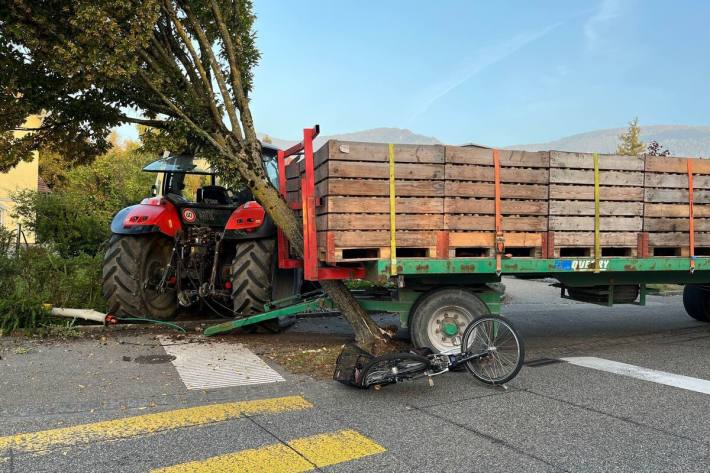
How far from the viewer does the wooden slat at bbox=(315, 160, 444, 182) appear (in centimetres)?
541

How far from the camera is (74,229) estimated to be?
44.6 ft

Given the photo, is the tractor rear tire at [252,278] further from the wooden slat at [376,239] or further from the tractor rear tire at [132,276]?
the wooden slat at [376,239]

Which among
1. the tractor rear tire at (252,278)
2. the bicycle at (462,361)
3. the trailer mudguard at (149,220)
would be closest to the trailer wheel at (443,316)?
the bicycle at (462,361)

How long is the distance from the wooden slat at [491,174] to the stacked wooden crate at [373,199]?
0.49 ft

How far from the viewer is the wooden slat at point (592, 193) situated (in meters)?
6.07

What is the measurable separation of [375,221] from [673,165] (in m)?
3.69

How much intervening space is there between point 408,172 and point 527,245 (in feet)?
5.00

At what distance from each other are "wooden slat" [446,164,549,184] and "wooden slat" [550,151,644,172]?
0.64 ft

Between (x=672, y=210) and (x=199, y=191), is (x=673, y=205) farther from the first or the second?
(x=199, y=191)

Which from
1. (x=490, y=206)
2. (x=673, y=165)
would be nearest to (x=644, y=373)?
(x=490, y=206)

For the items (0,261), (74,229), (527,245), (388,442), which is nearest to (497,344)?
(527,245)

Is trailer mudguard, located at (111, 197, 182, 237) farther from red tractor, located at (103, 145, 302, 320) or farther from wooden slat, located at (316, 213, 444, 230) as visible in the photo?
wooden slat, located at (316, 213, 444, 230)

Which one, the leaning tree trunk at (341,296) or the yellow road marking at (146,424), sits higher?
the leaning tree trunk at (341,296)

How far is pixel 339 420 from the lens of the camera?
4.29 m
